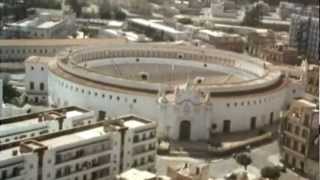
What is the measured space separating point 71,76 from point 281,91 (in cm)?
944

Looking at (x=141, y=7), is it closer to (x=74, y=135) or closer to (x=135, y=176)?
(x=74, y=135)

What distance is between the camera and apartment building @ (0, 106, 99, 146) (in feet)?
68.4

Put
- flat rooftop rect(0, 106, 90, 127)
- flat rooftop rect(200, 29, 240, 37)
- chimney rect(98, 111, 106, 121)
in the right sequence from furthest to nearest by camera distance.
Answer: flat rooftop rect(200, 29, 240, 37), chimney rect(98, 111, 106, 121), flat rooftop rect(0, 106, 90, 127)

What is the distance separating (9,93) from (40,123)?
10.7m

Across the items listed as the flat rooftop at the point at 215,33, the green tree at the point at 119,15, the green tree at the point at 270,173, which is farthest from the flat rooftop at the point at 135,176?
the green tree at the point at 119,15

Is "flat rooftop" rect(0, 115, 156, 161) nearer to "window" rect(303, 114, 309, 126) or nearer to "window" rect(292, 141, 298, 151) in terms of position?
"window" rect(303, 114, 309, 126)

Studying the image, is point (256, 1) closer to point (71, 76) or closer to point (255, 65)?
point (255, 65)

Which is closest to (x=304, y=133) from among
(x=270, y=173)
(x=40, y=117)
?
(x=270, y=173)

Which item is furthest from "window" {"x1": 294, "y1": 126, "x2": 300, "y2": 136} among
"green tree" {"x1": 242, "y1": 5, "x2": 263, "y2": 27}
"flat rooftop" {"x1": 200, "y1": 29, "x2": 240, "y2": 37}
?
"green tree" {"x1": 242, "y1": 5, "x2": 263, "y2": 27}

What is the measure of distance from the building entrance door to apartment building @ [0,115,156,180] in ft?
17.7

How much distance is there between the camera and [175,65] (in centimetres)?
3631

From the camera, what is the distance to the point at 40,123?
851 inches

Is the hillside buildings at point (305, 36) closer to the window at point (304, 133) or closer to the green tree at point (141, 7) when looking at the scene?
the green tree at point (141, 7)

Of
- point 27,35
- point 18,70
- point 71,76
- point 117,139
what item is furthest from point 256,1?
point 117,139
